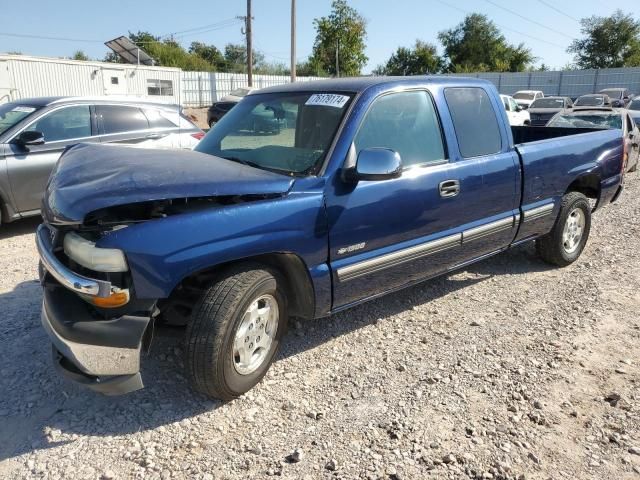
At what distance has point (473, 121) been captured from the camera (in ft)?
14.1

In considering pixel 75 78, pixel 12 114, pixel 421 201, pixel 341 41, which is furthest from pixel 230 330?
pixel 341 41

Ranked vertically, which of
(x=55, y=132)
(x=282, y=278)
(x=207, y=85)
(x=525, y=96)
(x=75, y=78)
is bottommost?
(x=282, y=278)

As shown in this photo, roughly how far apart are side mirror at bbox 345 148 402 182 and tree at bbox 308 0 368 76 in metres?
38.6

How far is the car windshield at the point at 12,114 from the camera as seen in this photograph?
21.2 ft

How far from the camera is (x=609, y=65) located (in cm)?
5575

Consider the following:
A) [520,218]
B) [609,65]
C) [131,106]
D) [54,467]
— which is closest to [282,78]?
[131,106]

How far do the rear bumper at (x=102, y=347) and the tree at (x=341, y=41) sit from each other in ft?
129

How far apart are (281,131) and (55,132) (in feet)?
14.2

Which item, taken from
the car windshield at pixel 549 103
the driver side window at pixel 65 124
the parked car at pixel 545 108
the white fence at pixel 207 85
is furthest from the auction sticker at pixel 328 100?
the white fence at pixel 207 85

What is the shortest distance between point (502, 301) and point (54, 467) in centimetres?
365

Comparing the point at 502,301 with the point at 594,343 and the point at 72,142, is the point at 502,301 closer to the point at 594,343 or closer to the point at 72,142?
the point at 594,343

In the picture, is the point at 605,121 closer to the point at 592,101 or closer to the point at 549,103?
the point at 549,103

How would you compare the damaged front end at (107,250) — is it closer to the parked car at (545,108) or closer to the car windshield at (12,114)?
the car windshield at (12,114)

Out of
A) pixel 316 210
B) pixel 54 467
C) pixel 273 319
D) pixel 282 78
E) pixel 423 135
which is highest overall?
pixel 282 78
